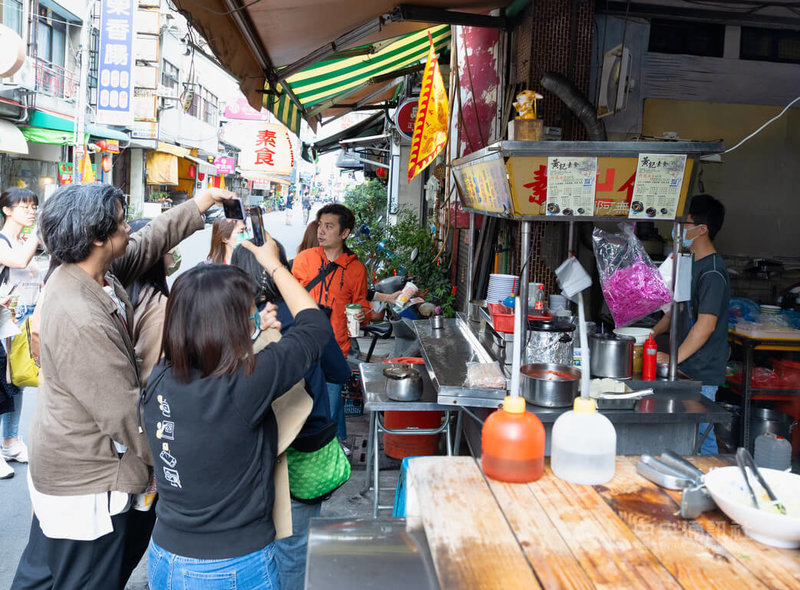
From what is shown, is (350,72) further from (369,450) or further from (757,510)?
(757,510)

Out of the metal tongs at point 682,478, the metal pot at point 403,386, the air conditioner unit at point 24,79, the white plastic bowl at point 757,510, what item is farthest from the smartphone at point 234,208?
the air conditioner unit at point 24,79

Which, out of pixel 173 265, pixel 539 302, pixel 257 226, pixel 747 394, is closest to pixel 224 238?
pixel 257 226

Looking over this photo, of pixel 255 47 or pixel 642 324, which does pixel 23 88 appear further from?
pixel 642 324

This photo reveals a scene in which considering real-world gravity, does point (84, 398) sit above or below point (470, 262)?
below

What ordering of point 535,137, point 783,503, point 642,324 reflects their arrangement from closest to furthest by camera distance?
point 783,503 → point 535,137 → point 642,324

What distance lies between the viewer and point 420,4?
5.55m

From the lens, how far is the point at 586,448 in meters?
2.00

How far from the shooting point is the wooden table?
1511 millimetres

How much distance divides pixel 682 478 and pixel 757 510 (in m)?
0.35

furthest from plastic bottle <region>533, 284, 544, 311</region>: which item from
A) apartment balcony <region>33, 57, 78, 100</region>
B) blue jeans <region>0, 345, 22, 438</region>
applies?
apartment balcony <region>33, 57, 78, 100</region>

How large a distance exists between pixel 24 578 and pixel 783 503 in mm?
2970

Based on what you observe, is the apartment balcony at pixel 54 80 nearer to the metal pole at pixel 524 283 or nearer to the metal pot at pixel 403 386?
the metal pot at pixel 403 386

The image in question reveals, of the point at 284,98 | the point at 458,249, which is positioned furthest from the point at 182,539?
the point at 284,98

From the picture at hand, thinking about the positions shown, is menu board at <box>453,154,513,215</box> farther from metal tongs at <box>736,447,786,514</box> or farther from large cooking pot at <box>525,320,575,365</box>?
metal tongs at <box>736,447,786,514</box>
